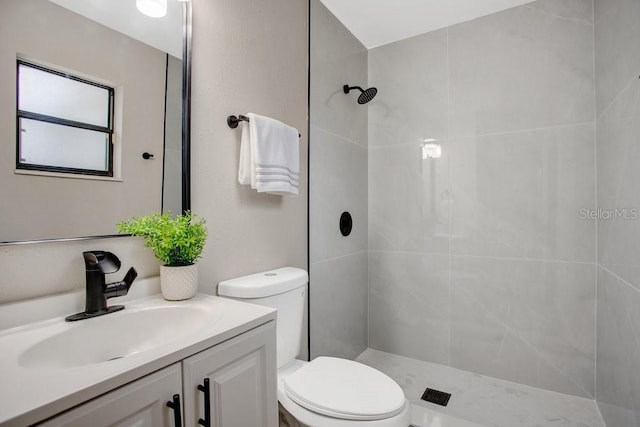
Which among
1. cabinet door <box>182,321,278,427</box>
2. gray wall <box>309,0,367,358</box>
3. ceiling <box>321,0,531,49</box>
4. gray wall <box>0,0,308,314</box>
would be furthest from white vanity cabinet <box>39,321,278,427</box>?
ceiling <box>321,0,531,49</box>

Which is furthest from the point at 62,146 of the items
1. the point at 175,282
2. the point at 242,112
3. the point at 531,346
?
the point at 531,346

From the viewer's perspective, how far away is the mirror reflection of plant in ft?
3.32

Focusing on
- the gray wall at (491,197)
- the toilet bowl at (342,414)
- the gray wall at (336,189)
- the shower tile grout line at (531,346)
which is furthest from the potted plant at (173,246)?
the shower tile grout line at (531,346)

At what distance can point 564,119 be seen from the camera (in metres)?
1.86

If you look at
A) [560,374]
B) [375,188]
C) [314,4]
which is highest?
[314,4]

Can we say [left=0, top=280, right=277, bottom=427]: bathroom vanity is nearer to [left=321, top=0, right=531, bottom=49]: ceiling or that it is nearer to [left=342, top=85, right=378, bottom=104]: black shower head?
[left=342, top=85, right=378, bottom=104]: black shower head

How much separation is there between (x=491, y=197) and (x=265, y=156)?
1464mm

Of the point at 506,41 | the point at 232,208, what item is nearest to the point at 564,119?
the point at 506,41

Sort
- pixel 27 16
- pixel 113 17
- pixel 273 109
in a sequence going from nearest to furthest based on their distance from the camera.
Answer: pixel 27 16 → pixel 113 17 → pixel 273 109

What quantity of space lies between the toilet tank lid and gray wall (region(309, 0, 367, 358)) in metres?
0.43

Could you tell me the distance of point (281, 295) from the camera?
133 cm

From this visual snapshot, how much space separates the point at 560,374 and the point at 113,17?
2690 millimetres

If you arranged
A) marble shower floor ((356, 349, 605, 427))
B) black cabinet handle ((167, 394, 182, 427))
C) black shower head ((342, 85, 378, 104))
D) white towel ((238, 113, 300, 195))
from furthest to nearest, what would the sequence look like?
black shower head ((342, 85, 378, 104)) < marble shower floor ((356, 349, 605, 427)) < white towel ((238, 113, 300, 195)) < black cabinet handle ((167, 394, 182, 427))

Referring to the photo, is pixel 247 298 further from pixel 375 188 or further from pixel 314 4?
pixel 314 4
